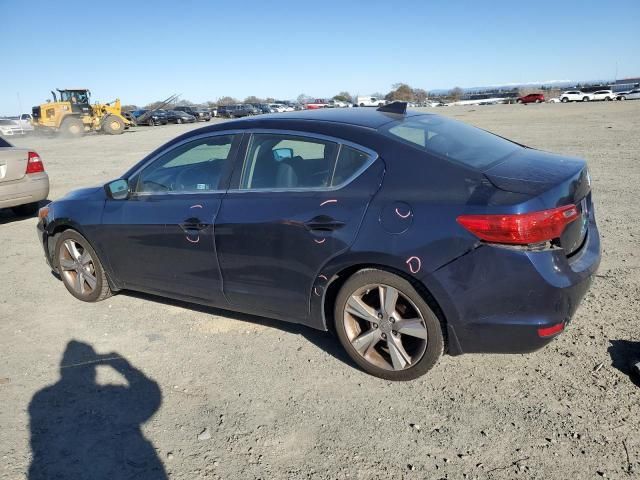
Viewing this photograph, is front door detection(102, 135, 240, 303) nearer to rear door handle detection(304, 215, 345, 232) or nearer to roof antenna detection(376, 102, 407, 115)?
rear door handle detection(304, 215, 345, 232)

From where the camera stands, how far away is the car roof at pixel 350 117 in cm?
347

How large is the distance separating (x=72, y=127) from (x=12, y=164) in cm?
2746

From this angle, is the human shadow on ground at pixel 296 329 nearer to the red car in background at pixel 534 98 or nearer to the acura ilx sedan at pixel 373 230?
the acura ilx sedan at pixel 373 230

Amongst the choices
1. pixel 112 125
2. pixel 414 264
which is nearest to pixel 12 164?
pixel 414 264

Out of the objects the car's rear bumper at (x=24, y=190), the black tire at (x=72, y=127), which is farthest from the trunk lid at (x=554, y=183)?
the black tire at (x=72, y=127)

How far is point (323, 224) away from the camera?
3.18 meters

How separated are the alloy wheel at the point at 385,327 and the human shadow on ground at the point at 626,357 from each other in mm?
1252

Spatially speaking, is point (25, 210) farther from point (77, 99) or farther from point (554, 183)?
point (77, 99)

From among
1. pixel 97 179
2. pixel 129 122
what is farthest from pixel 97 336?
pixel 129 122

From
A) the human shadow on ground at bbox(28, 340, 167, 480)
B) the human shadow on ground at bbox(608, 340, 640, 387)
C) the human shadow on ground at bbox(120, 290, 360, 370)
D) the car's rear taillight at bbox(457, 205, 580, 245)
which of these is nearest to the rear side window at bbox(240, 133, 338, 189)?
the car's rear taillight at bbox(457, 205, 580, 245)

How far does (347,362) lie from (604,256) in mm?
3039

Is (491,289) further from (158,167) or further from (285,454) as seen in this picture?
(158,167)

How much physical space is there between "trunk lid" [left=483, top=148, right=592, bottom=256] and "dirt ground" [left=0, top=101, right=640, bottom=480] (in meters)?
0.88

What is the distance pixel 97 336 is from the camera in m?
4.15
